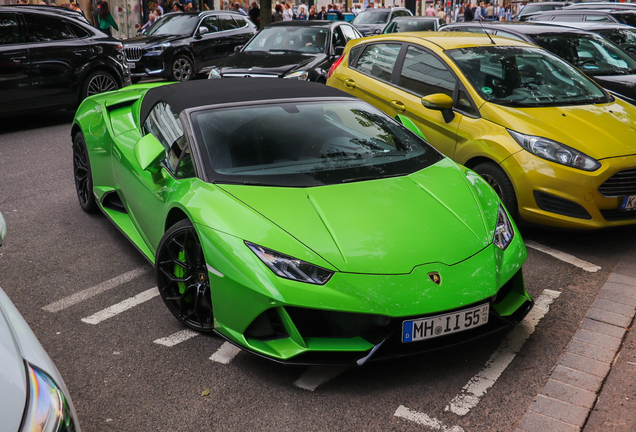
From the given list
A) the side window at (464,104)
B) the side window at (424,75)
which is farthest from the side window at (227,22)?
the side window at (464,104)

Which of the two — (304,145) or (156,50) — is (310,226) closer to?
(304,145)

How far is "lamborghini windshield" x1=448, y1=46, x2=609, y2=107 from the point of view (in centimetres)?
539

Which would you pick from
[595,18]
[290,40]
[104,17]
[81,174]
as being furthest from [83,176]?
[595,18]

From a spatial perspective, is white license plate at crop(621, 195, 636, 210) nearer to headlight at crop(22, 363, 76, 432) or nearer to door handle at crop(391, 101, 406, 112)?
door handle at crop(391, 101, 406, 112)

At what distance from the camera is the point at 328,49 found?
10.6 meters

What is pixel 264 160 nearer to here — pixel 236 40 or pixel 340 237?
pixel 340 237

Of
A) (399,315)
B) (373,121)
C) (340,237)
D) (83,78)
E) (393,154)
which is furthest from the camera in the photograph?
(83,78)

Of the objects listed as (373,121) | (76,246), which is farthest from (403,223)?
Result: (76,246)

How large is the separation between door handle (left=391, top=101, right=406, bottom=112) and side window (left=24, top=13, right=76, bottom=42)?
609 centimetres

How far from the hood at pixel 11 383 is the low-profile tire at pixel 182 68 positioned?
12.3m

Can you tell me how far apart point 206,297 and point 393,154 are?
4.89ft

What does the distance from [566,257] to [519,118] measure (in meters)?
1.17

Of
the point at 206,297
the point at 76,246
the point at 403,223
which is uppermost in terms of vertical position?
the point at 403,223

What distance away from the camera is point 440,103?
5.34 metres
